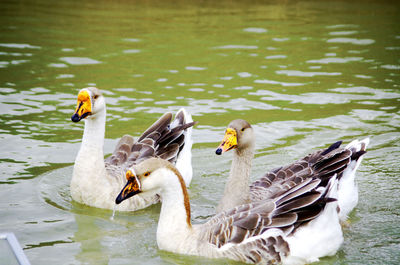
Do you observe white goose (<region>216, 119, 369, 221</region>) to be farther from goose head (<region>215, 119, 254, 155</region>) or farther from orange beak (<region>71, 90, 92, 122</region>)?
orange beak (<region>71, 90, 92, 122</region>)

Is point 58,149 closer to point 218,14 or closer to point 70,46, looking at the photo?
point 70,46

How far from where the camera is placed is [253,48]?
51.3 feet

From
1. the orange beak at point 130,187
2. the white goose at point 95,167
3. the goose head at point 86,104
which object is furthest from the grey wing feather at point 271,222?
the goose head at point 86,104

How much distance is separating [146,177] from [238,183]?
4.17 ft

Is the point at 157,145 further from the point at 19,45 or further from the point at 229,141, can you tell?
the point at 19,45

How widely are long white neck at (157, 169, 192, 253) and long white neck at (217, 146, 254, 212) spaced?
848mm

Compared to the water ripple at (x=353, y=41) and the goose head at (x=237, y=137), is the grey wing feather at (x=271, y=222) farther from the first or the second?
the water ripple at (x=353, y=41)

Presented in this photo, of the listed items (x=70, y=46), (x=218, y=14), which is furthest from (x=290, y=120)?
(x=218, y=14)

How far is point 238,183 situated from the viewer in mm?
7453

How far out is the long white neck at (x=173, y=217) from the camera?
6676 mm

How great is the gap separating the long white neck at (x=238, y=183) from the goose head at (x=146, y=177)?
1.00 m

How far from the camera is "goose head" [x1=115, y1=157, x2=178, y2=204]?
6.69m

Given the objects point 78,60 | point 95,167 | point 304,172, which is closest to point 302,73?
point 78,60

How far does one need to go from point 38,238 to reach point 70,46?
9.06 m
